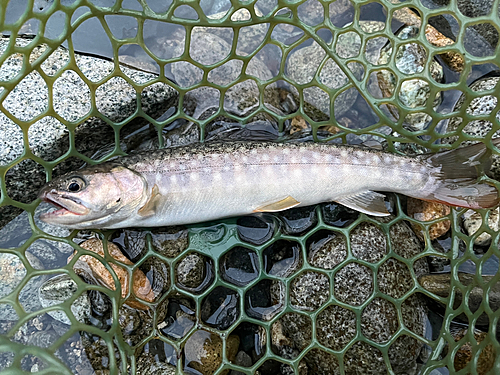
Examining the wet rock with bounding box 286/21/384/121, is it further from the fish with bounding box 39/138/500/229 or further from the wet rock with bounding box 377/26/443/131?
the fish with bounding box 39/138/500/229

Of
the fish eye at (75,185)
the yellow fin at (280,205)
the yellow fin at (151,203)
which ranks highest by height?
the fish eye at (75,185)

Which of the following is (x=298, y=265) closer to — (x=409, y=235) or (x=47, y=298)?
A: (x=409, y=235)

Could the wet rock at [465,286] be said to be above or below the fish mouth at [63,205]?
below

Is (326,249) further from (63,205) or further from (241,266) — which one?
(63,205)

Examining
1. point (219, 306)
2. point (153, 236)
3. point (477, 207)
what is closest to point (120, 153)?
point (153, 236)

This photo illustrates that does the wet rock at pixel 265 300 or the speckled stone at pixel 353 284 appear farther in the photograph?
the wet rock at pixel 265 300

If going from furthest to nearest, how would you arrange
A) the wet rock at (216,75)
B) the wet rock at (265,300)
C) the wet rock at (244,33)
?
the wet rock at (244,33)
the wet rock at (216,75)
the wet rock at (265,300)

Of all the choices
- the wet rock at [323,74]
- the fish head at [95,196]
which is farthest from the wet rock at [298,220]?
the fish head at [95,196]

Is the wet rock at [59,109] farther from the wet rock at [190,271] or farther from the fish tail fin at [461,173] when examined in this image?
the fish tail fin at [461,173]

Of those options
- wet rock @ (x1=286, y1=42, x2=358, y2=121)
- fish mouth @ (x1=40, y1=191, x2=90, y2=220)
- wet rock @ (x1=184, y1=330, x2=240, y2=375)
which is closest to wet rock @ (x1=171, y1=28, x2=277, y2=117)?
wet rock @ (x1=286, y1=42, x2=358, y2=121)
